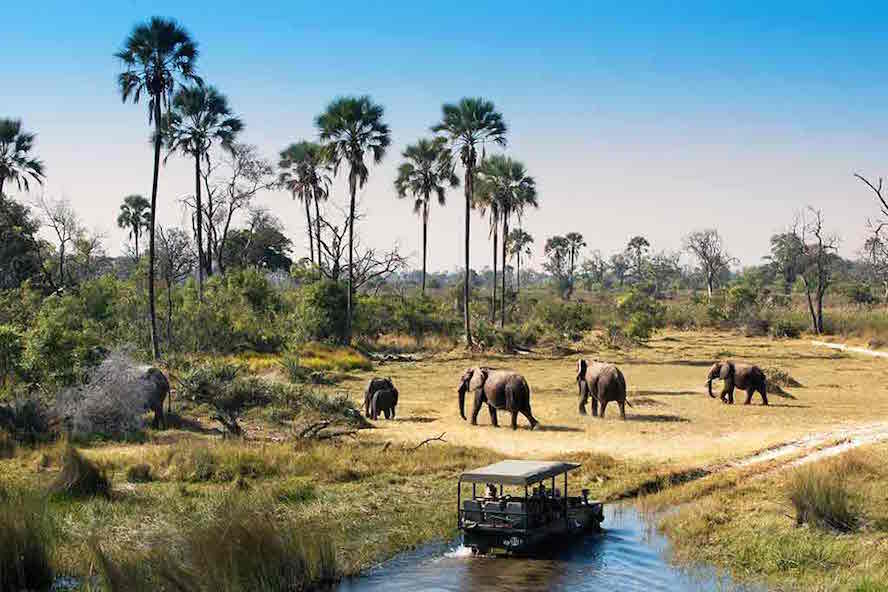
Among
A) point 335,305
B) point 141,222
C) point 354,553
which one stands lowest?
point 354,553

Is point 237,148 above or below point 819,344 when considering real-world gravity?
above

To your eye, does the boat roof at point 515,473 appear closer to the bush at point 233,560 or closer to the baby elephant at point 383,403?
the bush at point 233,560

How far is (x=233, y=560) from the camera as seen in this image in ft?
38.2

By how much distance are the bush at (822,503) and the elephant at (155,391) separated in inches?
610

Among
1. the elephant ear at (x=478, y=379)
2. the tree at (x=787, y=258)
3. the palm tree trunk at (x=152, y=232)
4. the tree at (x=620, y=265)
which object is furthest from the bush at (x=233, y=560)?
the tree at (x=620, y=265)

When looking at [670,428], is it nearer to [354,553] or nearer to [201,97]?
[354,553]

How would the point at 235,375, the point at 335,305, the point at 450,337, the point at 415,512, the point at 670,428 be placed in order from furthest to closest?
the point at 450,337, the point at 335,305, the point at 235,375, the point at 670,428, the point at 415,512

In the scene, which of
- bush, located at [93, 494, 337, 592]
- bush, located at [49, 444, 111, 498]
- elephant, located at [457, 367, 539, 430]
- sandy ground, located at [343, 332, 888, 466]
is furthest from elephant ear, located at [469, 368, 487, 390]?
bush, located at [93, 494, 337, 592]

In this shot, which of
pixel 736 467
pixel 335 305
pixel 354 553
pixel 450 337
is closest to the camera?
pixel 354 553

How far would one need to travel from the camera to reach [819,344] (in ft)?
206

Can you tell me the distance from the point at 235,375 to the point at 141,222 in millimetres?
60763

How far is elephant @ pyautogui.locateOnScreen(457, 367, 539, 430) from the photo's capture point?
1014 inches

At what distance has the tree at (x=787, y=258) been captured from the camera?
109 metres

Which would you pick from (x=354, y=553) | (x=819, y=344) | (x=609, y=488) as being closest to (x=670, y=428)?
(x=609, y=488)
